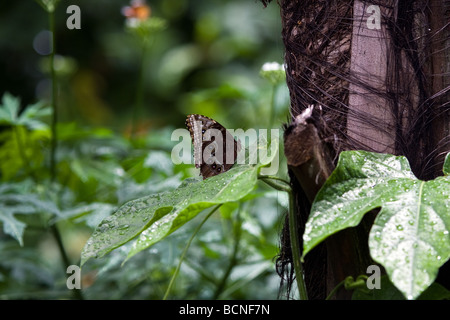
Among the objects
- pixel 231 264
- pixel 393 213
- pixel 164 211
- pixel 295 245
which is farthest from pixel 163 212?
pixel 231 264

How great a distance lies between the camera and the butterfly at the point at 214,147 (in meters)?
0.90

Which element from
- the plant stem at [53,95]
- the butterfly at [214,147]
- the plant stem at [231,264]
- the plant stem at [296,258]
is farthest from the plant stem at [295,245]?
the plant stem at [53,95]

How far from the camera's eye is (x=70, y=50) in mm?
3303

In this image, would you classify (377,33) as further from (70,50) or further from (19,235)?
(70,50)

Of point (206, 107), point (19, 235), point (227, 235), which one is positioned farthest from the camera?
point (206, 107)

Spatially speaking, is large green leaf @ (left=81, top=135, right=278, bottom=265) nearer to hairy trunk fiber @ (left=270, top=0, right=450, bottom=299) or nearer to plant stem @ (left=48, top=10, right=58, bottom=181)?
hairy trunk fiber @ (left=270, top=0, right=450, bottom=299)

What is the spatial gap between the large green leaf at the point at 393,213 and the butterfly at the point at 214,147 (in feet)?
0.84

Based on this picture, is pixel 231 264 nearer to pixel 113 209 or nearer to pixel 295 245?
pixel 113 209

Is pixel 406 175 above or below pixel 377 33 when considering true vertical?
below

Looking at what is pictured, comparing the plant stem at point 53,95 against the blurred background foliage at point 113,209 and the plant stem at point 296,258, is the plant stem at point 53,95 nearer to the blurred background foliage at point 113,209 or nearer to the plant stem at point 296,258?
the blurred background foliage at point 113,209

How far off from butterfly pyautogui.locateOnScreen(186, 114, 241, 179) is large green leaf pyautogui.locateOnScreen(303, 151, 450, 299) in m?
0.26

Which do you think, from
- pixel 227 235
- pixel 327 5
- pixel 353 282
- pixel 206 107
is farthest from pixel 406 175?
pixel 206 107

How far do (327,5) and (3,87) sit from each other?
287 centimetres

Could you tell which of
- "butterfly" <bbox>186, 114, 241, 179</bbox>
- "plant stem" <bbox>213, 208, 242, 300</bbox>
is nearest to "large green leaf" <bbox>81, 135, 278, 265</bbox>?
"butterfly" <bbox>186, 114, 241, 179</bbox>
